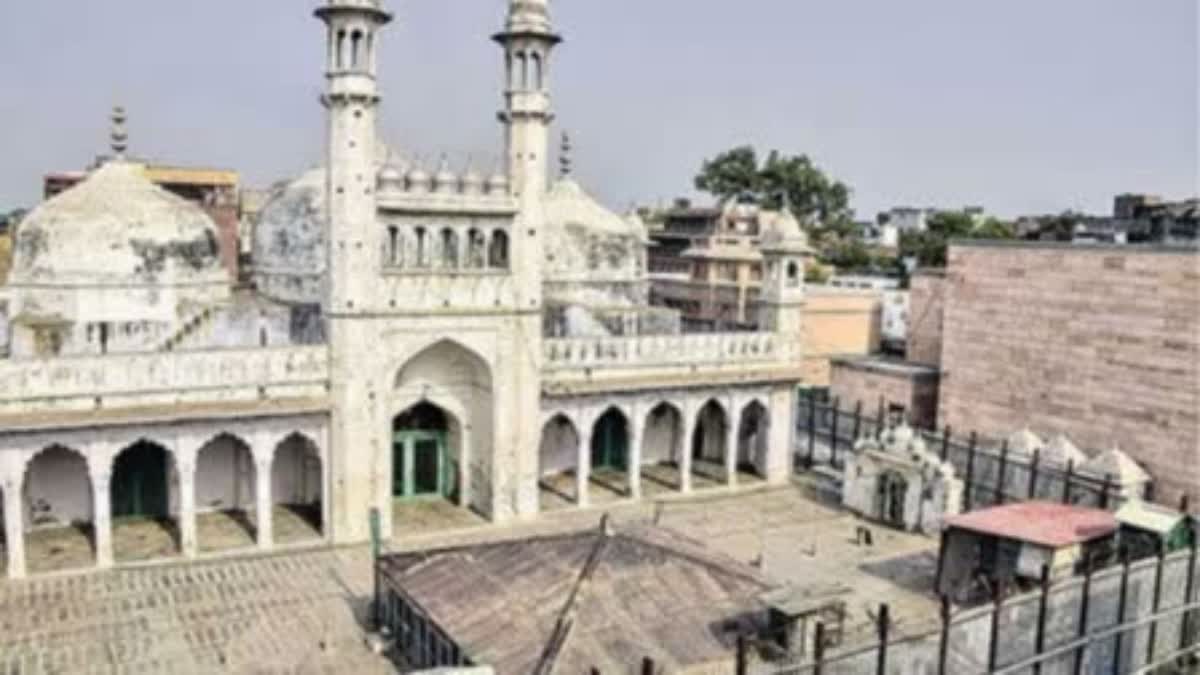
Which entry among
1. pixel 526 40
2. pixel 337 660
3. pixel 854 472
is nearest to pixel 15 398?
pixel 337 660

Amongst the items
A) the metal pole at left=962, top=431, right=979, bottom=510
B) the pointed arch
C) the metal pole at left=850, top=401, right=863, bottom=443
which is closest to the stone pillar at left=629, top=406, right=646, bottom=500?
the metal pole at left=850, top=401, right=863, bottom=443

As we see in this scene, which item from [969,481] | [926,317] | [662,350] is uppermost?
[926,317]

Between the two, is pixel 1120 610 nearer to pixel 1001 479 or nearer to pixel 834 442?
pixel 1001 479

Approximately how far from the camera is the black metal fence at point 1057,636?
35.6ft

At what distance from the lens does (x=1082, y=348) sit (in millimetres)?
24141

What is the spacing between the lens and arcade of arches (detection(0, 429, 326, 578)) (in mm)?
19938

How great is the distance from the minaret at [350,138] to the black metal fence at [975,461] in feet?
40.9

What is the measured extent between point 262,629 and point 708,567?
24.9 feet

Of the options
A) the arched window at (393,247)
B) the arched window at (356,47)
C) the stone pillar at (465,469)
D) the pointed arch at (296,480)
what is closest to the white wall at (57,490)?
the pointed arch at (296,480)

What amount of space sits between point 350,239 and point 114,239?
6.80m

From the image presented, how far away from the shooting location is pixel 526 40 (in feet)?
76.7

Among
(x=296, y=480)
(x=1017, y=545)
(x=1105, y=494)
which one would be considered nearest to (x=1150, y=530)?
(x=1017, y=545)

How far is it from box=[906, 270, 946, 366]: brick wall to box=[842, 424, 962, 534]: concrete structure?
7.58 meters

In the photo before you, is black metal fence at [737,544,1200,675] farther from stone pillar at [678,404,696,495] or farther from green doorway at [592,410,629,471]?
green doorway at [592,410,629,471]
